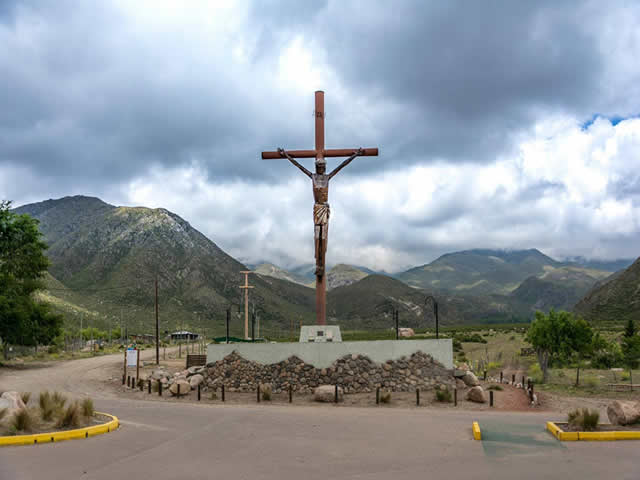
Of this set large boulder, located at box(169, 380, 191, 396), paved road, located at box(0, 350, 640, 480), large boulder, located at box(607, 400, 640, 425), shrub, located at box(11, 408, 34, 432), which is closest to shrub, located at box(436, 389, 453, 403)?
paved road, located at box(0, 350, 640, 480)

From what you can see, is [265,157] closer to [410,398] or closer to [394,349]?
[394,349]

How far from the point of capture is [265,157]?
24.3m

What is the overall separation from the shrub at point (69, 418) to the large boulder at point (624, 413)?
12.6 m

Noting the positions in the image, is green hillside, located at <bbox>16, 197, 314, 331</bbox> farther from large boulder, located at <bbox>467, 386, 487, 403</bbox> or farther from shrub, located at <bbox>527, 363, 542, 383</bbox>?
large boulder, located at <bbox>467, 386, 487, 403</bbox>

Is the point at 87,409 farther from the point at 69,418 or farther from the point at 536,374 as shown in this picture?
the point at 536,374

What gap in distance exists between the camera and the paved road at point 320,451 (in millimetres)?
9148

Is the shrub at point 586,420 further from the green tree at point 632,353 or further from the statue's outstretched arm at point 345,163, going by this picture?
the green tree at point 632,353

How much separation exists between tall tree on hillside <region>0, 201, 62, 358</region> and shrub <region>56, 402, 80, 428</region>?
27.9 metres

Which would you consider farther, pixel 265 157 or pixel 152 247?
pixel 152 247

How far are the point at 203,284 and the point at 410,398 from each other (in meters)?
110

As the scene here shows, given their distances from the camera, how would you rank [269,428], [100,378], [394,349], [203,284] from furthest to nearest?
1. [203,284]
2. [100,378]
3. [394,349]
4. [269,428]

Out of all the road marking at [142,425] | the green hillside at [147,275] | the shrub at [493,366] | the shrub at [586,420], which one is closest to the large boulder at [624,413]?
the shrub at [586,420]

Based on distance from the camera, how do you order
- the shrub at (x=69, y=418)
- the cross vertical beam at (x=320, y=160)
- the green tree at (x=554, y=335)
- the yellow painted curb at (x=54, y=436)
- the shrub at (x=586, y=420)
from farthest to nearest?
the green tree at (x=554, y=335) < the cross vertical beam at (x=320, y=160) < the shrub at (x=69, y=418) < the shrub at (x=586, y=420) < the yellow painted curb at (x=54, y=436)

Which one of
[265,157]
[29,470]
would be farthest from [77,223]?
[29,470]
